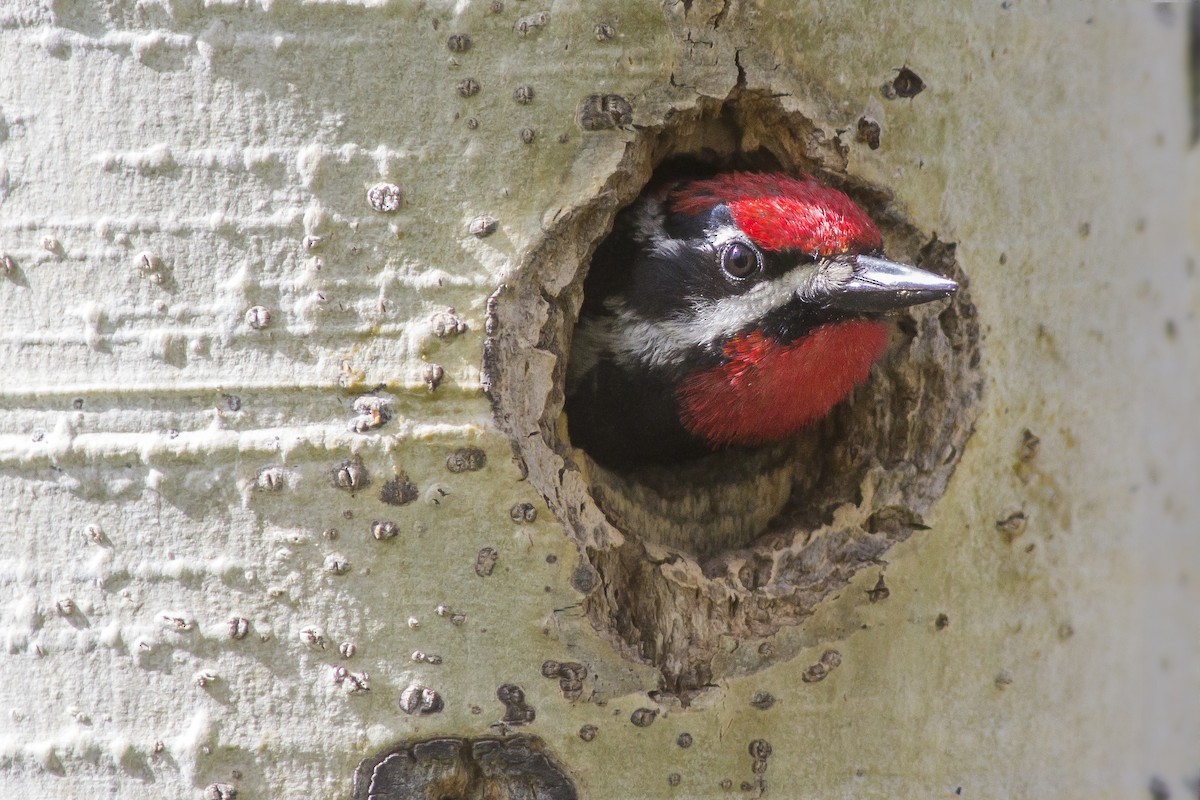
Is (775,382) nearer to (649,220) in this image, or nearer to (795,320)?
(795,320)

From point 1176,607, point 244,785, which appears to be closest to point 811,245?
point 1176,607

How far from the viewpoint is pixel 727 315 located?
6.65 ft

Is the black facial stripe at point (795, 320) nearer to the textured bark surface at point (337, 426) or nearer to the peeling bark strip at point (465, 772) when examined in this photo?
the textured bark surface at point (337, 426)

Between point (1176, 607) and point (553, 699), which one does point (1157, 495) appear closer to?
point (1176, 607)

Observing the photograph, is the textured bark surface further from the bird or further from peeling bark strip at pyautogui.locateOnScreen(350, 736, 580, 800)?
the bird

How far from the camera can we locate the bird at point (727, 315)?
5.70 ft

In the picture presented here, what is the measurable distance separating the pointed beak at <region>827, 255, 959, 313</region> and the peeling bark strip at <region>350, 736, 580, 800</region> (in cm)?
80

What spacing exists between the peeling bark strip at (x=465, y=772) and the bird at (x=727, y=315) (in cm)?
82

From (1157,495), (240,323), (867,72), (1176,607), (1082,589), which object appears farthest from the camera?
(1176,607)

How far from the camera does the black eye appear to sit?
195 centimetres

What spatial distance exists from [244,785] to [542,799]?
375 millimetres

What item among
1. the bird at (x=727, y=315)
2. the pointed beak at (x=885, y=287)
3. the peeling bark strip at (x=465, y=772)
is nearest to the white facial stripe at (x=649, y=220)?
the bird at (x=727, y=315)

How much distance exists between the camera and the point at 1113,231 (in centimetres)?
177

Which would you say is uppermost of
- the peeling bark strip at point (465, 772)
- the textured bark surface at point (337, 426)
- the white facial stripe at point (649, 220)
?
the white facial stripe at point (649, 220)
